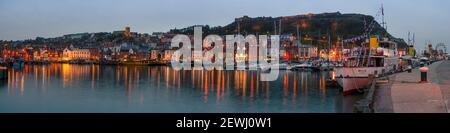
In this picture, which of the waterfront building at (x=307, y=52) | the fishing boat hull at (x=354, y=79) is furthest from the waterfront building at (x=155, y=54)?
the fishing boat hull at (x=354, y=79)

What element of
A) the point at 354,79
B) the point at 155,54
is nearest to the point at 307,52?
the point at 155,54

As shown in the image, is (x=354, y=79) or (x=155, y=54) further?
(x=155, y=54)

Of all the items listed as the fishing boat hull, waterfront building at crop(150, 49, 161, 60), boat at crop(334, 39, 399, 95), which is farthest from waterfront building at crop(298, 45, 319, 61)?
the fishing boat hull

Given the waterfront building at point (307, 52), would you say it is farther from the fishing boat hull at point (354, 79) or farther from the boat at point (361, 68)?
the fishing boat hull at point (354, 79)

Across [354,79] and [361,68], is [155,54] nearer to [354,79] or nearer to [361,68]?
[361,68]

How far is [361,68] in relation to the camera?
3028 centimetres

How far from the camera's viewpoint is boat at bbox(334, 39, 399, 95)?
2912 centimetres

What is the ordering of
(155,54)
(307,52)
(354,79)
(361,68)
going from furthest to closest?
1. (155,54)
2. (307,52)
3. (361,68)
4. (354,79)
